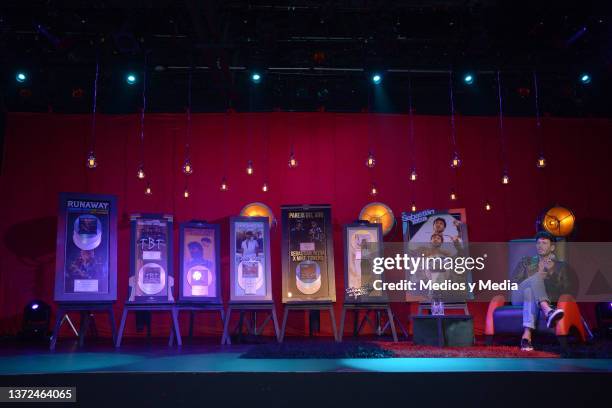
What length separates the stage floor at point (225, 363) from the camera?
475 centimetres

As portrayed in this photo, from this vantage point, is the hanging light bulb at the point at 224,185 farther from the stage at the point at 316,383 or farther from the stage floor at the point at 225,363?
the stage at the point at 316,383

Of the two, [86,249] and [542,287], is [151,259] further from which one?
[542,287]

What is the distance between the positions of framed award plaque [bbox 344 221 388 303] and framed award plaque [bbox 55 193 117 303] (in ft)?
10.8

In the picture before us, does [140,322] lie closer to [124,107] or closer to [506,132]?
[124,107]

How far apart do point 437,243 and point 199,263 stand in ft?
11.7

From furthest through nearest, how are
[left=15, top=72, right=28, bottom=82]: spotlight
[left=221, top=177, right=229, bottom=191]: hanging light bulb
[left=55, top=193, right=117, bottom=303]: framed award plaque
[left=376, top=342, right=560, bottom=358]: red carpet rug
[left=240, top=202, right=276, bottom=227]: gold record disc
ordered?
[left=240, top=202, right=276, bottom=227]: gold record disc < [left=221, top=177, right=229, bottom=191]: hanging light bulb < [left=15, top=72, right=28, bottom=82]: spotlight < [left=55, top=193, right=117, bottom=303]: framed award plaque < [left=376, top=342, right=560, bottom=358]: red carpet rug

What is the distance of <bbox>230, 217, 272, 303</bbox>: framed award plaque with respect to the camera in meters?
8.45

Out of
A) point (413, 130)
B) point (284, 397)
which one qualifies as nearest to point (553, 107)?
point (413, 130)

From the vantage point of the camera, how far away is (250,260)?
8.64 metres

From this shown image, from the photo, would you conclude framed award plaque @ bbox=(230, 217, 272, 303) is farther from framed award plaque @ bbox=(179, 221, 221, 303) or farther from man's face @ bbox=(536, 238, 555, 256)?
man's face @ bbox=(536, 238, 555, 256)

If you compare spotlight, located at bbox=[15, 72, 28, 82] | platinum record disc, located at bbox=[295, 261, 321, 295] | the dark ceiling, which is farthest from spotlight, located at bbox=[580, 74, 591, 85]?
spotlight, located at bbox=[15, 72, 28, 82]

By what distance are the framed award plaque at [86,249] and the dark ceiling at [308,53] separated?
95.4 inches

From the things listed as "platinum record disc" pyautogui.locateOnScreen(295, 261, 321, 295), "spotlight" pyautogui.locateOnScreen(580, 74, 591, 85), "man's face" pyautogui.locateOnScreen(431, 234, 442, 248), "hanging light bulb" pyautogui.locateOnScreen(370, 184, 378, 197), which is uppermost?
"spotlight" pyautogui.locateOnScreen(580, 74, 591, 85)

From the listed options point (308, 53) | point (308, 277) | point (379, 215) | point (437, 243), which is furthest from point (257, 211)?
point (437, 243)
